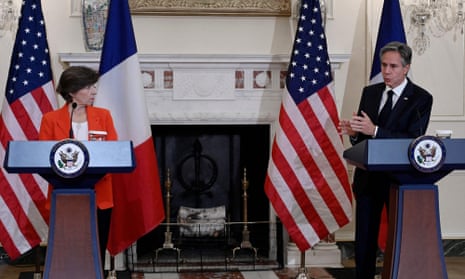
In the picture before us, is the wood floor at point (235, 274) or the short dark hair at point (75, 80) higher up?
the short dark hair at point (75, 80)

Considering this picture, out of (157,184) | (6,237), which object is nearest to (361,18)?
(157,184)

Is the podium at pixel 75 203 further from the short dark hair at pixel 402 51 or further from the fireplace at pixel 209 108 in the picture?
the fireplace at pixel 209 108

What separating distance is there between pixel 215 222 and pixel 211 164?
558 millimetres

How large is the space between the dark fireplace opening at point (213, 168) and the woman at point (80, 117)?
2332 mm

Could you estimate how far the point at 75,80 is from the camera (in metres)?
4.16

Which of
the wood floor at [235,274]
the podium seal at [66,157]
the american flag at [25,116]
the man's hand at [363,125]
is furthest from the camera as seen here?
the wood floor at [235,274]

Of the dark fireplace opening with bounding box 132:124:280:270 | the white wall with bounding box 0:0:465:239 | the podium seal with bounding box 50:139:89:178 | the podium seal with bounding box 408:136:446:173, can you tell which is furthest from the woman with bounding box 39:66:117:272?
the dark fireplace opening with bounding box 132:124:280:270

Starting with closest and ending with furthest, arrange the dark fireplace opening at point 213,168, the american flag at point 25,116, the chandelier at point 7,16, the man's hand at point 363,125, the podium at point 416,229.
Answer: the podium at point 416,229
the man's hand at point 363,125
the american flag at point 25,116
the chandelier at point 7,16
the dark fireplace opening at point 213,168

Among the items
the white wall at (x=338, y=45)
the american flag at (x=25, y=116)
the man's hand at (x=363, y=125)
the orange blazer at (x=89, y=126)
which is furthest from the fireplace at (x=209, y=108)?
the man's hand at (x=363, y=125)

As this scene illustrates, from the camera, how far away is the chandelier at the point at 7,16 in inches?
236

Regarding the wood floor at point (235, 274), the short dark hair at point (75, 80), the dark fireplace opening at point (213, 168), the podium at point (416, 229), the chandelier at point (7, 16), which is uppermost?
the chandelier at point (7, 16)

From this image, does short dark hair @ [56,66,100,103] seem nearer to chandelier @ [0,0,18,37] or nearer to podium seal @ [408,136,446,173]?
podium seal @ [408,136,446,173]

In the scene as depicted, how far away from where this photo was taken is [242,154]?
6.77 m

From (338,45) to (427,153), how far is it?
273 cm
